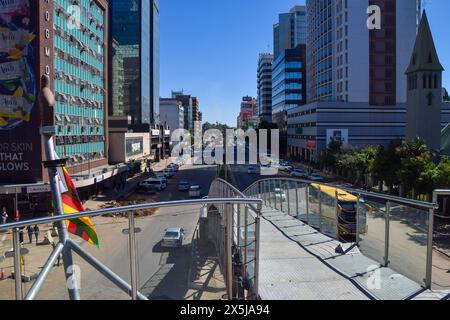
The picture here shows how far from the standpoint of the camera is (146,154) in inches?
2815

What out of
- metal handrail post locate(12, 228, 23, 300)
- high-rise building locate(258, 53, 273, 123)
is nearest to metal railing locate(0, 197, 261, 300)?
metal handrail post locate(12, 228, 23, 300)

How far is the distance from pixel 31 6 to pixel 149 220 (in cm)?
3111

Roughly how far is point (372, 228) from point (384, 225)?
551 mm

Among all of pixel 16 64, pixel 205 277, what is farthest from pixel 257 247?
pixel 16 64

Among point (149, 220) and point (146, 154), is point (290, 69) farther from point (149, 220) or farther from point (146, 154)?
point (149, 220)

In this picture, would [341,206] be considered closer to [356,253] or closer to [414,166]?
[356,253]

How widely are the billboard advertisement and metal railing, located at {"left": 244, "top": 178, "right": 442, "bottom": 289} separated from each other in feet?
85.0

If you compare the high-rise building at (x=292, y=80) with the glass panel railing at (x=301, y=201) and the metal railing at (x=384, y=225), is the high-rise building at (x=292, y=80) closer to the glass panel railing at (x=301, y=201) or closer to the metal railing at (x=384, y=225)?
the glass panel railing at (x=301, y=201)

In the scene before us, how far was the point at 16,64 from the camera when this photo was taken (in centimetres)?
3031

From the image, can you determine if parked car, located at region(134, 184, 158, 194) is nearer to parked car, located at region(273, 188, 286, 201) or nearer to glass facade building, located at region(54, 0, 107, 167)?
glass facade building, located at region(54, 0, 107, 167)

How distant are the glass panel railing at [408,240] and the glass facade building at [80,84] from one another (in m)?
28.4

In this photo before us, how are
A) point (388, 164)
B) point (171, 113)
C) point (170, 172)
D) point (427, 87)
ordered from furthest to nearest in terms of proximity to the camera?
point (171, 113) < point (170, 172) < point (427, 87) < point (388, 164)
